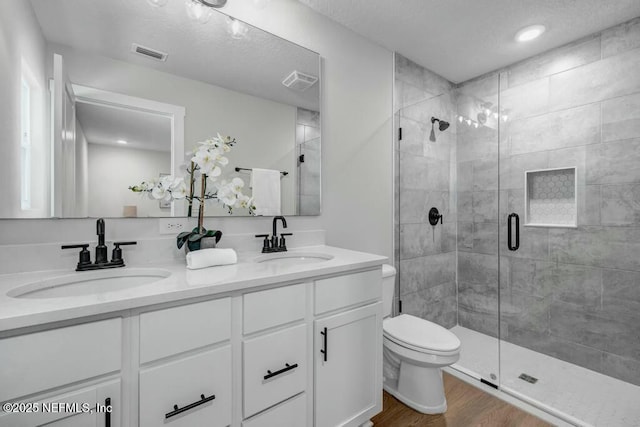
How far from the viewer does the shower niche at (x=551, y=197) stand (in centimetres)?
224

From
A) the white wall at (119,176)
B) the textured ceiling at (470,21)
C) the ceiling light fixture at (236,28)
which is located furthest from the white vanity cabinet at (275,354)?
the textured ceiling at (470,21)

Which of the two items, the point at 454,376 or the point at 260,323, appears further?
the point at 454,376

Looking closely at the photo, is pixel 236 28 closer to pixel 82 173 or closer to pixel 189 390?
pixel 82 173

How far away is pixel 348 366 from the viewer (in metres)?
1.35

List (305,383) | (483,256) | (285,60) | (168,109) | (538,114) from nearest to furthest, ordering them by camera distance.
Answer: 1. (305,383)
2. (168,109)
3. (285,60)
4. (538,114)
5. (483,256)

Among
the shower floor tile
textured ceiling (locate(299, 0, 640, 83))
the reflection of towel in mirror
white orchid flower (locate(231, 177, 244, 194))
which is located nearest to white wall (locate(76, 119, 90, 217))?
white orchid flower (locate(231, 177, 244, 194))

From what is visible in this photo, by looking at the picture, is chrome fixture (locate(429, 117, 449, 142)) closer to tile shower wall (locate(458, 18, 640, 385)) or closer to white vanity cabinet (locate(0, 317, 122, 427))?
tile shower wall (locate(458, 18, 640, 385))

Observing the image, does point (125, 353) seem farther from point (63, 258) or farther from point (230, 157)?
point (230, 157)

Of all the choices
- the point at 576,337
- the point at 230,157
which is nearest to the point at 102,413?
the point at 230,157

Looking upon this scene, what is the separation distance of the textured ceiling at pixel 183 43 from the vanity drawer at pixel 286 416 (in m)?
1.54

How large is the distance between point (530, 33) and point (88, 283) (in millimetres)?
3059

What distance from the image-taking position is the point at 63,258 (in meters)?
1.14

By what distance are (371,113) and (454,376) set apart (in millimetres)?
2009

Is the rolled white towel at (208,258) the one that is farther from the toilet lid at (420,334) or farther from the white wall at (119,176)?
the toilet lid at (420,334)
